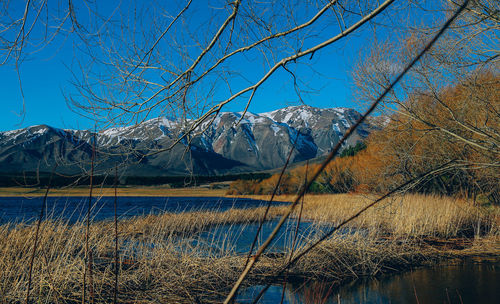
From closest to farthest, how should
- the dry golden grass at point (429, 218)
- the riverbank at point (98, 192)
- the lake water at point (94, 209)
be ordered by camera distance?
the riverbank at point (98, 192) → the lake water at point (94, 209) → the dry golden grass at point (429, 218)

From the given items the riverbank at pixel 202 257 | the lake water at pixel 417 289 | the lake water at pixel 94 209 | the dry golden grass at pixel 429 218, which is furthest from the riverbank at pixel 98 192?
the dry golden grass at pixel 429 218

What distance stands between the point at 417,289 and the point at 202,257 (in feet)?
11.7

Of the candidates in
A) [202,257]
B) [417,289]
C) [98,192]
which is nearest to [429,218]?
[417,289]

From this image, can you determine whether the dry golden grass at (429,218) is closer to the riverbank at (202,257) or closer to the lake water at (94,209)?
the riverbank at (202,257)

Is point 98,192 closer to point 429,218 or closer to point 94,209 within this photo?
point 94,209

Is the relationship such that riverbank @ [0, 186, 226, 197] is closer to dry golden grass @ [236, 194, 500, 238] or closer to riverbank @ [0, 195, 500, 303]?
riverbank @ [0, 195, 500, 303]

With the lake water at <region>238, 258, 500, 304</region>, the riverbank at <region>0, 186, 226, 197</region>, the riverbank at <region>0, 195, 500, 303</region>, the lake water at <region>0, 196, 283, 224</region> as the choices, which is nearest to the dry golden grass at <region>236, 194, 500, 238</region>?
the riverbank at <region>0, 195, 500, 303</region>

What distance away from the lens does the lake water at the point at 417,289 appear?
211 inches

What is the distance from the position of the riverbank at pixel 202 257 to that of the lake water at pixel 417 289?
1.08 ft

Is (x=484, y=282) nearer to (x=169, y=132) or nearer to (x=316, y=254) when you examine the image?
(x=316, y=254)

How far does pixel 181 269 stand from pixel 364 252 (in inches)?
147

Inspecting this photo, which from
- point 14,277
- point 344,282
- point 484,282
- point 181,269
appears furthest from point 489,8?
point 14,277

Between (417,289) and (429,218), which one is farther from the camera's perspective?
(429,218)

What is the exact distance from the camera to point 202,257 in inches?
246
